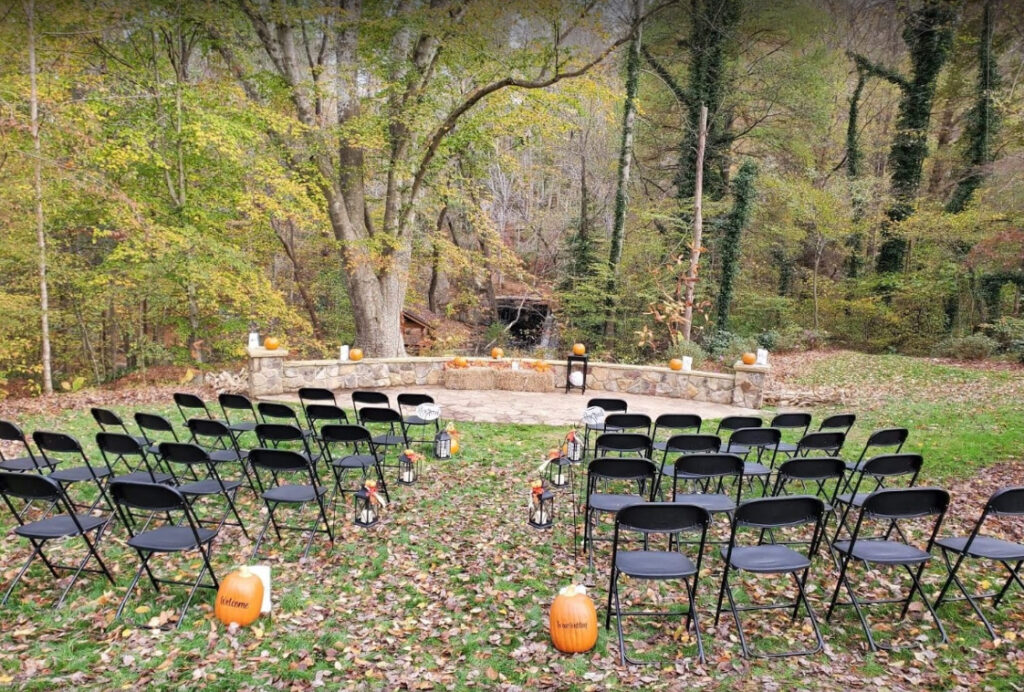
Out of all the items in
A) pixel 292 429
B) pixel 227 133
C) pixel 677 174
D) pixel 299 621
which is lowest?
pixel 299 621

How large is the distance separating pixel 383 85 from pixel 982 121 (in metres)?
15.5

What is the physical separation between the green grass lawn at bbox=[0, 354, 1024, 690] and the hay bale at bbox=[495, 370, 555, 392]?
465 centimetres

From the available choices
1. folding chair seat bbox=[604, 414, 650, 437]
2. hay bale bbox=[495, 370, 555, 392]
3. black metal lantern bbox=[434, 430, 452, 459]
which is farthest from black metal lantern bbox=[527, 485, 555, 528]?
hay bale bbox=[495, 370, 555, 392]

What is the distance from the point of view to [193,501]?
172 inches

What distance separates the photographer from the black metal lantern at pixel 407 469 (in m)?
5.12

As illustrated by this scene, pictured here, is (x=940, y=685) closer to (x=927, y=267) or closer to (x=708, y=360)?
(x=708, y=360)

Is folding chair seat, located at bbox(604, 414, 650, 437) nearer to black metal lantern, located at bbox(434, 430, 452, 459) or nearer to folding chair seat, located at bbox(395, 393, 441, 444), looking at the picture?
black metal lantern, located at bbox(434, 430, 452, 459)

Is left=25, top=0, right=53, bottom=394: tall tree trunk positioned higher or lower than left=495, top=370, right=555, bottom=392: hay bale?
higher

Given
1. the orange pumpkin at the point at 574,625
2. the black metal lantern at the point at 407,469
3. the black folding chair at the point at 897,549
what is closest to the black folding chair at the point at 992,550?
the black folding chair at the point at 897,549

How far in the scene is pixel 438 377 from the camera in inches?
386

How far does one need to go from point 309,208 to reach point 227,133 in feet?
5.83

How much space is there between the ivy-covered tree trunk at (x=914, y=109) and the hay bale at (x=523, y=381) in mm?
12267

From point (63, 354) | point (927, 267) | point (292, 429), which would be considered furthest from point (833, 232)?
point (63, 354)

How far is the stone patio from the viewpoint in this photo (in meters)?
7.79
